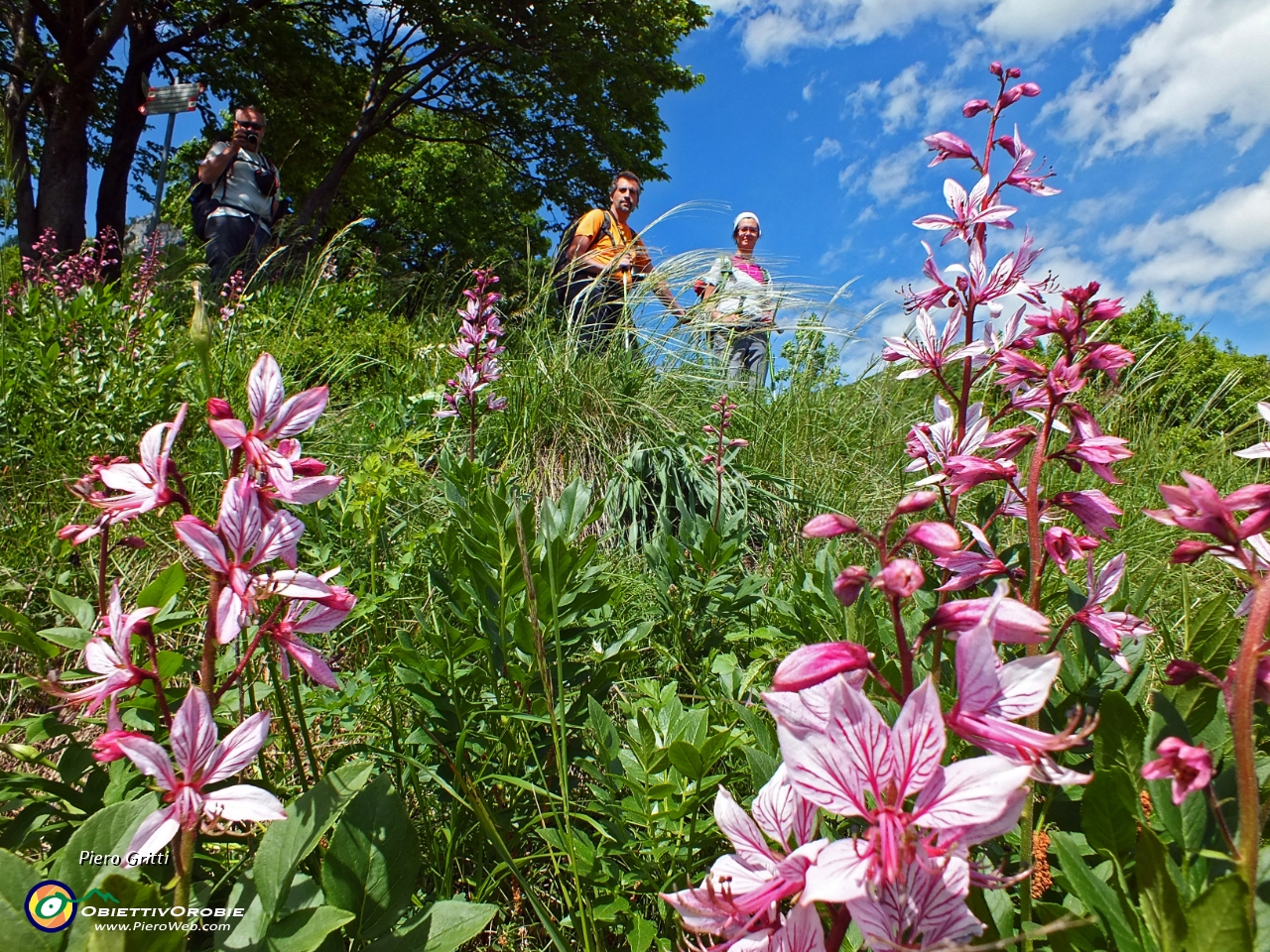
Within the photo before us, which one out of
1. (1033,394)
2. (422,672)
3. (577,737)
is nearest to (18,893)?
(422,672)

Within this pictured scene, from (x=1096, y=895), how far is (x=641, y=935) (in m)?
0.57

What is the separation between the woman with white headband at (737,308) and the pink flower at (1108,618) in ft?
11.5

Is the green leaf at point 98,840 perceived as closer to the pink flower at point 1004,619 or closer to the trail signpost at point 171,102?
the pink flower at point 1004,619

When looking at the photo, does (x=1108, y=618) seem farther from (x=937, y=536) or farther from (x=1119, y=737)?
(x=937, y=536)

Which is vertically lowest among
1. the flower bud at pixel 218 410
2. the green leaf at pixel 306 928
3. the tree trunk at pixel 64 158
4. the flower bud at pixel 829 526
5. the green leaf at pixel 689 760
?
the green leaf at pixel 306 928

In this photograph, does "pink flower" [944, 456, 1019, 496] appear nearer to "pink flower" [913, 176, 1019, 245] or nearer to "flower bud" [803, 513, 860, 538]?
"flower bud" [803, 513, 860, 538]

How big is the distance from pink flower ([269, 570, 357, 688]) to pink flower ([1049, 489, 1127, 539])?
0.98 m

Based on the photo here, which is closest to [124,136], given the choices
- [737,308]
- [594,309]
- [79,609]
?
[594,309]

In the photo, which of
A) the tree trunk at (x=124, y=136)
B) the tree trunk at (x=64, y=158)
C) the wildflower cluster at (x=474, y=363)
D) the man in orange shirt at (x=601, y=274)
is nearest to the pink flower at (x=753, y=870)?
the wildflower cluster at (x=474, y=363)

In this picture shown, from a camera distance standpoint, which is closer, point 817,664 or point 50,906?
point 817,664

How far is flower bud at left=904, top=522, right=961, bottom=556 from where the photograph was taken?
59 cm

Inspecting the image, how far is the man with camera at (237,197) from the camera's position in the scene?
661cm

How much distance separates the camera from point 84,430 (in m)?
2.81

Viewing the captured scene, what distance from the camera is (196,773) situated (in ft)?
2.43
